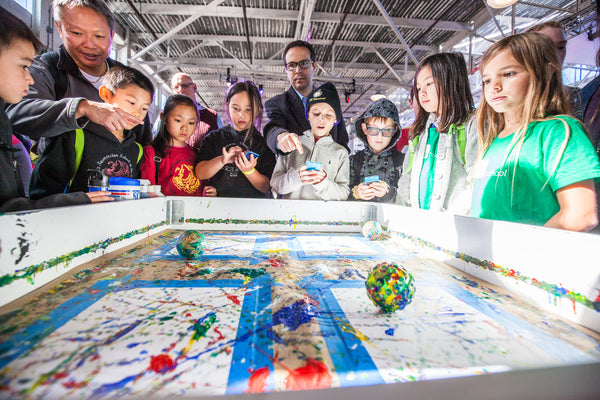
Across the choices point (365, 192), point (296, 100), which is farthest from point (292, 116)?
point (365, 192)

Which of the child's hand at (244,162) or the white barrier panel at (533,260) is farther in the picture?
the child's hand at (244,162)

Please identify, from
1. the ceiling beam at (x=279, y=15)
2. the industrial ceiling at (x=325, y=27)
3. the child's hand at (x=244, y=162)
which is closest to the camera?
the child's hand at (x=244, y=162)

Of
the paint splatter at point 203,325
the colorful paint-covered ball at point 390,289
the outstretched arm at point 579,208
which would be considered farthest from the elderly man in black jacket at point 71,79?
the outstretched arm at point 579,208

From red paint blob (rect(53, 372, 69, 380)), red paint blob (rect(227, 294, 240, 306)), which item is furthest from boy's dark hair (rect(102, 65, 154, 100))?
red paint blob (rect(53, 372, 69, 380))

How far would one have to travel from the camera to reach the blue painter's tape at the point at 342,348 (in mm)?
436

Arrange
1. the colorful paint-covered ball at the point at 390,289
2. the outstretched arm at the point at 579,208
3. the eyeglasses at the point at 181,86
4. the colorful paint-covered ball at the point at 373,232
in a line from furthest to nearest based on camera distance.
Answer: the eyeglasses at the point at 181,86 < the colorful paint-covered ball at the point at 373,232 < the outstretched arm at the point at 579,208 < the colorful paint-covered ball at the point at 390,289

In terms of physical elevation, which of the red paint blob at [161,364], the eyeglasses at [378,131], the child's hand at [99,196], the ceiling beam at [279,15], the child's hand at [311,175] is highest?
the ceiling beam at [279,15]

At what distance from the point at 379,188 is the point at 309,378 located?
169 cm

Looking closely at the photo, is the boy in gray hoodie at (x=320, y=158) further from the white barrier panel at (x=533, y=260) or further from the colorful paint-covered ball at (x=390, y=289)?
the colorful paint-covered ball at (x=390, y=289)

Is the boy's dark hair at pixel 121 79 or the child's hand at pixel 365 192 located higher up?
the boy's dark hair at pixel 121 79

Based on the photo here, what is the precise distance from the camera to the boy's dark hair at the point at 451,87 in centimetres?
146

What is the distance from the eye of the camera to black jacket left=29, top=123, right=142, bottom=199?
139 centimetres

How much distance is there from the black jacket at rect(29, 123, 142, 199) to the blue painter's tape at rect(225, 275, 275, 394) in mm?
1324

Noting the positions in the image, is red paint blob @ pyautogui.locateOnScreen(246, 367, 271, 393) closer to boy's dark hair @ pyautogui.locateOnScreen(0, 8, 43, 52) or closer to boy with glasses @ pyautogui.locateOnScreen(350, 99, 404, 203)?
boy's dark hair @ pyautogui.locateOnScreen(0, 8, 43, 52)
